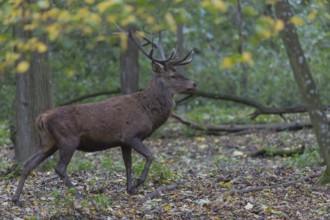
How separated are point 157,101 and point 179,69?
7.23m

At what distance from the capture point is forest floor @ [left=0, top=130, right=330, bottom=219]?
776 cm

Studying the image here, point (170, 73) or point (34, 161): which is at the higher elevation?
point (170, 73)

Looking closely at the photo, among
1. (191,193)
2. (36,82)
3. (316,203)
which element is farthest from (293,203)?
(36,82)

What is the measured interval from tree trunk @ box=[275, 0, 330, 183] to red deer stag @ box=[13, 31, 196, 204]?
8.85 feet

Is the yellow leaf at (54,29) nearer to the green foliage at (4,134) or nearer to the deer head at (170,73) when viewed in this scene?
the deer head at (170,73)

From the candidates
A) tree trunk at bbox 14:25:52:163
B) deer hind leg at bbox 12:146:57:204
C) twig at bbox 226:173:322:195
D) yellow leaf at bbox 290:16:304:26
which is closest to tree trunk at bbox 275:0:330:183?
yellow leaf at bbox 290:16:304:26

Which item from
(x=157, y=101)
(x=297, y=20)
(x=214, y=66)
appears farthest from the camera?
(x=214, y=66)

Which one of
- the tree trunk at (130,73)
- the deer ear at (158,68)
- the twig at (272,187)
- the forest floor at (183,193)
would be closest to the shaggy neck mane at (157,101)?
the deer ear at (158,68)

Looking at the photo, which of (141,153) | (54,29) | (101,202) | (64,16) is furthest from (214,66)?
(64,16)

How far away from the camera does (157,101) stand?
10.1 metres

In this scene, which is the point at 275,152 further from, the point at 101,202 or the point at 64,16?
the point at 64,16

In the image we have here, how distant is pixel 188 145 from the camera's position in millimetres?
15992

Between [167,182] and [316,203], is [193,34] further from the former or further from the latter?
[316,203]

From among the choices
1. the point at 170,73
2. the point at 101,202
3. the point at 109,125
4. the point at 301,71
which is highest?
the point at 301,71
